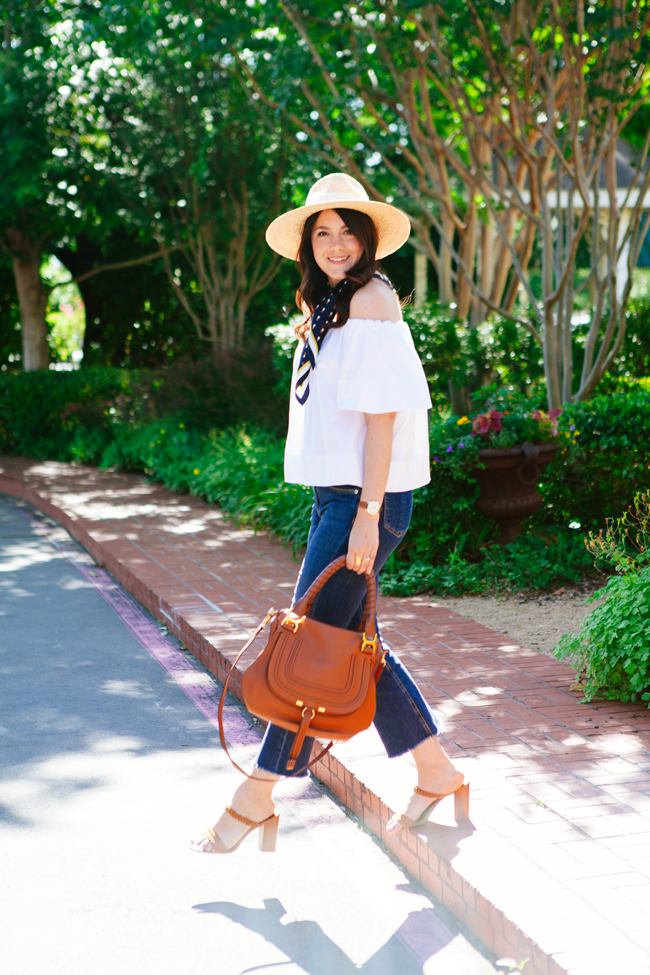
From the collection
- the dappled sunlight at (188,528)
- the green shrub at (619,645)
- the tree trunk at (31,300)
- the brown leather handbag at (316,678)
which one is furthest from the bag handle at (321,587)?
the tree trunk at (31,300)

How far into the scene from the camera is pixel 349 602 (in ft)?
9.60

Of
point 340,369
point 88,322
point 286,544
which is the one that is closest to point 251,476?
point 286,544

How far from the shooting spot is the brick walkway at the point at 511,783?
2.53 meters

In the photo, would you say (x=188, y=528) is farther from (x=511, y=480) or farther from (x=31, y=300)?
(x=31, y=300)

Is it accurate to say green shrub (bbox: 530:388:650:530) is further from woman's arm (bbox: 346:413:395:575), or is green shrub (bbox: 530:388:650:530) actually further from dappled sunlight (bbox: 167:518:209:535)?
woman's arm (bbox: 346:413:395:575)

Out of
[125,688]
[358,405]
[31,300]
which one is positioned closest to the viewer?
[358,405]

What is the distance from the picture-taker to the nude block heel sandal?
304 cm

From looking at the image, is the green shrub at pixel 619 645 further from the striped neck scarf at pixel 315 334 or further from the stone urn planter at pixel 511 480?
the stone urn planter at pixel 511 480

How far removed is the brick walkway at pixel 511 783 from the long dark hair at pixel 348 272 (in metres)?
1.67

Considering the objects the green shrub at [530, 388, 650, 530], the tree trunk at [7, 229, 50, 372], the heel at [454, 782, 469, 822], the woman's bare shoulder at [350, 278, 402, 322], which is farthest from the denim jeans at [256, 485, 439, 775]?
the tree trunk at [7, 229, 50, 372]

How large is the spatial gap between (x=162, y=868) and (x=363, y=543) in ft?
4.22

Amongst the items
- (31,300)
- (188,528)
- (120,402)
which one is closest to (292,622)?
(188,528)

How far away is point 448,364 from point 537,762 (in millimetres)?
7535

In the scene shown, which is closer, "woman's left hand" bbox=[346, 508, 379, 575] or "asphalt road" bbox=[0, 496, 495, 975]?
"asphalt road" bbox=[0, 496, 495, 975]
